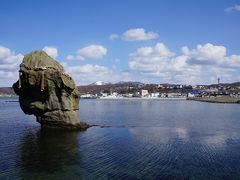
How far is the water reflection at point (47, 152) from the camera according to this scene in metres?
23.0

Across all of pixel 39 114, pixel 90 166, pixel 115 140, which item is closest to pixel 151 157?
pixel 90 166

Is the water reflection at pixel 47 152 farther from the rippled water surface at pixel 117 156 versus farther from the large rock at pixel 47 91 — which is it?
the large rock at pixel 47 91

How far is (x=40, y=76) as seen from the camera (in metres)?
39.7

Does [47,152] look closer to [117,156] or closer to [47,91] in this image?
[117,156]

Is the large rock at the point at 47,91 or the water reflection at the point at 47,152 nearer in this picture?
the water reflection at the point at 47,152

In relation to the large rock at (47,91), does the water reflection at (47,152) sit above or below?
below

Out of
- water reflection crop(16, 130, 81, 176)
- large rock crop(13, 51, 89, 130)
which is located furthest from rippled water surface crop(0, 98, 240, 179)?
large rock crop(13, 51, 89, 130)

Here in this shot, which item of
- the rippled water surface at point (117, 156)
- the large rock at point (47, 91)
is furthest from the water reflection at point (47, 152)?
the large rock at point (47, 91)

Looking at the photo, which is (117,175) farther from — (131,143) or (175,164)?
(131,143)

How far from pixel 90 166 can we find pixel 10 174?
5.28 m

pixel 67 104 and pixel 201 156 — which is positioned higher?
pixel 67 104

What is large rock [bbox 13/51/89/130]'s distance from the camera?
39719 millimetres

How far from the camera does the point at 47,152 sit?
28438 mm

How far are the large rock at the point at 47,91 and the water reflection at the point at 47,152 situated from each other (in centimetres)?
275
